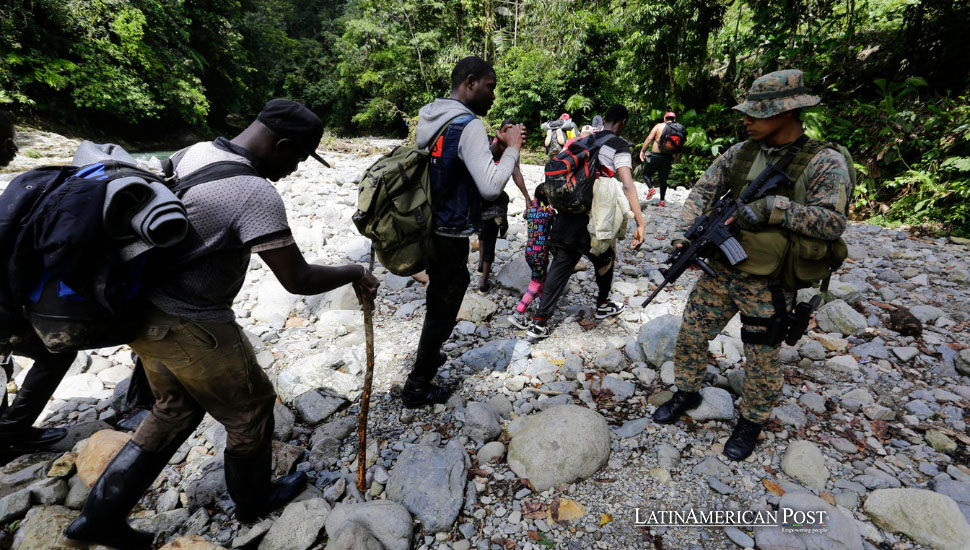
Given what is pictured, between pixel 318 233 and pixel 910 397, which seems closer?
pixel 910 397

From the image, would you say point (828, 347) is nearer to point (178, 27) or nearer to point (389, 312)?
point (389, 312)

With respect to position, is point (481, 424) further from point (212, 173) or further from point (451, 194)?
point (212, 173)

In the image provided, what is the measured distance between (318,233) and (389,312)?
2.35 metres

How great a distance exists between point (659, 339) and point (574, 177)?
59.3 inches

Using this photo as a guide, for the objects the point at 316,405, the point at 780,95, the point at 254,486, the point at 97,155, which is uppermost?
the point at 780,95

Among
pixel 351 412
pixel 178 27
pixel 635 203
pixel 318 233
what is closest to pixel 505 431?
pixel 351 412

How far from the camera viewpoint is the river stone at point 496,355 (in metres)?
3.52

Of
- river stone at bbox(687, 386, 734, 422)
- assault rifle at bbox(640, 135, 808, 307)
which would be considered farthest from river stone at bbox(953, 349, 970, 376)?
assault rifle at bbox(640, 135, 808, 307)

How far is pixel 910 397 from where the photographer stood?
3.00 metres

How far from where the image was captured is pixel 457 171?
2.46m

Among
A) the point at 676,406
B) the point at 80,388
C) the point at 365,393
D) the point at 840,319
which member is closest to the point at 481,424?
the point at 365,393

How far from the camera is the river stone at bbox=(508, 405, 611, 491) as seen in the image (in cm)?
236

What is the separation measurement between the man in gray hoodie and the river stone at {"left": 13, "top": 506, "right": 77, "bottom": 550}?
6.28 feet

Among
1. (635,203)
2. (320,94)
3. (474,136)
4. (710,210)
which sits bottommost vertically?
(320,94)
